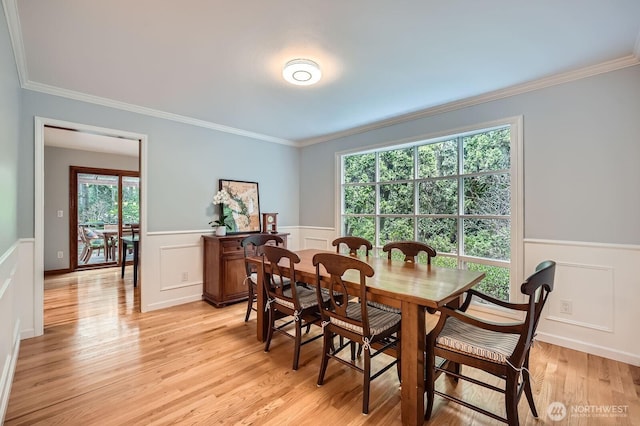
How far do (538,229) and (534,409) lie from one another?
→ 65.0 inches

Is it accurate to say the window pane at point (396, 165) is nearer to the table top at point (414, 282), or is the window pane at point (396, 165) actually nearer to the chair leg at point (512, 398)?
the table top at point (414, 282)

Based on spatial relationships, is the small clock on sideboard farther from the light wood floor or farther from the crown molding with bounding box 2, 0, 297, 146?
the light wood floor

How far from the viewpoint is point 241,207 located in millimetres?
4379

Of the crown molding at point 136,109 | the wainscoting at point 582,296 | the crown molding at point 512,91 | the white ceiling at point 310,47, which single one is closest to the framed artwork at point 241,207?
the crown molding at point 136,109

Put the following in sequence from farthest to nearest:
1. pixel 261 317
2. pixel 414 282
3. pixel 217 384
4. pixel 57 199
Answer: pixel 57 199
pixel 261 317
pixel 217 384
pixel 414 282

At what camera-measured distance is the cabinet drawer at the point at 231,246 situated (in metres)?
3.76

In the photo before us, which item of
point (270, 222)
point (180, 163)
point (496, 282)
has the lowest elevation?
point (496, 282)

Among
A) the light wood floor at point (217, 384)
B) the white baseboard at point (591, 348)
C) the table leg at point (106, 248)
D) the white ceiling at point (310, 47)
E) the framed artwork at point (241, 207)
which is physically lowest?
the light wood floor at point (217, 384)

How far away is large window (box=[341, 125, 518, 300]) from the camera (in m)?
3.12

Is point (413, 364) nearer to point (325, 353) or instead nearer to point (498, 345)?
point (498, 345)

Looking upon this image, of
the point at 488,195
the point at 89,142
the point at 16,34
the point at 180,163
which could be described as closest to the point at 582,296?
the point at 488,195

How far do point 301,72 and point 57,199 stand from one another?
19.7ft

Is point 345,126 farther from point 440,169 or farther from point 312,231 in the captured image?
point 312,231

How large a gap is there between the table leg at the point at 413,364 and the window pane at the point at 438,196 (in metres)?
2.10
